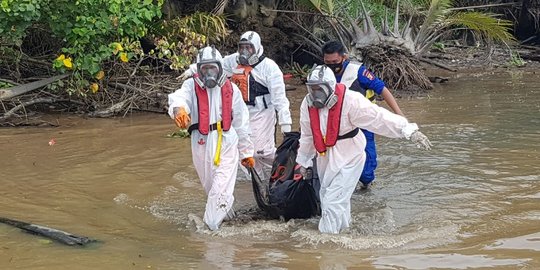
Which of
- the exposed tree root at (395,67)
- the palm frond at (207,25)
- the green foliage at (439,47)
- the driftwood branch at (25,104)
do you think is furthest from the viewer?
the green foliage at (439,47)

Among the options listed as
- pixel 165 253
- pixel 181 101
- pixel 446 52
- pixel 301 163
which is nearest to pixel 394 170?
pixel 301 163

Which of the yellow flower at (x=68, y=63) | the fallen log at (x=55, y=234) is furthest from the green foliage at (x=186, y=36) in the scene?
the fallen log at (x=55, y=234)

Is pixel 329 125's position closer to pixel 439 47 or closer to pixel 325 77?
pixel 325 77

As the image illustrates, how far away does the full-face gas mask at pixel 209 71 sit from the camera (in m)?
6.47

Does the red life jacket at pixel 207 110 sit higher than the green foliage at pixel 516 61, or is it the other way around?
the red life jacket at pixel 207 110

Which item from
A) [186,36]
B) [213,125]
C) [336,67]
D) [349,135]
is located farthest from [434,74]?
[213,125]

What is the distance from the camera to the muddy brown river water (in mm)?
5555

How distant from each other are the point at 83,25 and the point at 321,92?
6.37m

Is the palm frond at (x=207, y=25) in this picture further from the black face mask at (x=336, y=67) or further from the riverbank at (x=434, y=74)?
the black face mask at (x=336, y=67)

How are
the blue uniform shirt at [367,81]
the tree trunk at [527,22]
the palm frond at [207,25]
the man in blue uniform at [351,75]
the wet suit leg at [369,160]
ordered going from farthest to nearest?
the tree trunk at [527,22] → the palm frond at [207,25] → the wet suit leg at [369,160] → the blue uniform shirt at [367,81] → the man in blue uniform at [351,75]

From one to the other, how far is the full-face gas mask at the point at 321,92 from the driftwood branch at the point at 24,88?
23.7 feet

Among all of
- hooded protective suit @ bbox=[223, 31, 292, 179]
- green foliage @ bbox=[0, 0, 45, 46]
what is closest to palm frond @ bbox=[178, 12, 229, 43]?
green foliage @ bbox=[0, 0, 45, 46]

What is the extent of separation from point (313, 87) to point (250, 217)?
4.72 ft

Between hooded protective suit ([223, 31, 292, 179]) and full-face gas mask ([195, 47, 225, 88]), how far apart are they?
1381mm
